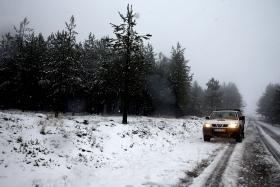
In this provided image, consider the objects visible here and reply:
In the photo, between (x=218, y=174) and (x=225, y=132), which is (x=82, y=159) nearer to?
(x=218, y=174)

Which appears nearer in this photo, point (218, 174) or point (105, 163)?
point (218, 174)

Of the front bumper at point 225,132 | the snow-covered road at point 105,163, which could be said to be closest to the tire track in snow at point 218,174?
the snow-covered road at point 105,163

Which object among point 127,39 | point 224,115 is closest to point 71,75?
point 127,39

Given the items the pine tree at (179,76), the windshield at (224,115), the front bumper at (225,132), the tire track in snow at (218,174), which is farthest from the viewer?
the pine tree at (179,76)

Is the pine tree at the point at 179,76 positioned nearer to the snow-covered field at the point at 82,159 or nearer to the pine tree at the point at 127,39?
the pine tree at the point at 127,39

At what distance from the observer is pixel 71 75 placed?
30.1 metres

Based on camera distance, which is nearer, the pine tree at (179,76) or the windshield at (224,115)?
the windshield at (224,115)

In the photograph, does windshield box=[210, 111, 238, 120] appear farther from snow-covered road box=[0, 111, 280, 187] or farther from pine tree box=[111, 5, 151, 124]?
pine tree box=[111, 5, 151, 124]

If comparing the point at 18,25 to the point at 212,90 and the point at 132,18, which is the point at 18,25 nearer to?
the point at 132,18

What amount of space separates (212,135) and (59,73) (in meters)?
19.0

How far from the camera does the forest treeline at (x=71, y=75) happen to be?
29406 mm

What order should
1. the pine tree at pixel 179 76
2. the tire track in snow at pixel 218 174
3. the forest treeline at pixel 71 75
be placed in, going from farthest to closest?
the pine tree at pixel 179 76 < the forest treeline at pixel 71 75 < the tire track in snow at pixel 218 174

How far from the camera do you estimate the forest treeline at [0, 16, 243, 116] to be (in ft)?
96.5

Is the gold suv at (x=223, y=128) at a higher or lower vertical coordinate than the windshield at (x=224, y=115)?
lower
